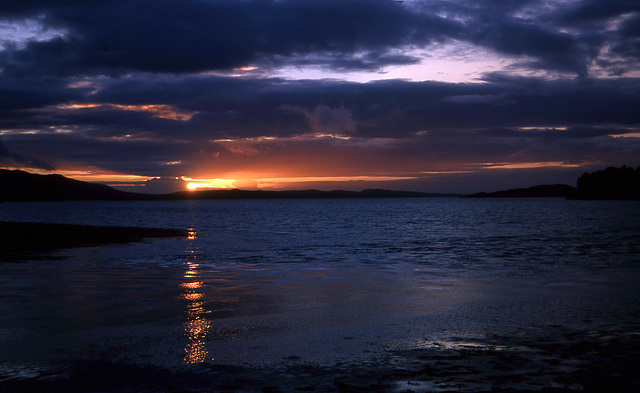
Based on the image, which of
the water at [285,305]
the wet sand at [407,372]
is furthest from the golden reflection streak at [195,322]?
the wet sand at [407,372]

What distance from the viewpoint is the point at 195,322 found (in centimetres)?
1225

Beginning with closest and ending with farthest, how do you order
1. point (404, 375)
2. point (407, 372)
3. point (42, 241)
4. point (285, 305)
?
point (404, 375) < point (407, 372) < point (285, 305) < point (42, 241)

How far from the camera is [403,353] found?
30.9 ft

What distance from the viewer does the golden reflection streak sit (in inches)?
369

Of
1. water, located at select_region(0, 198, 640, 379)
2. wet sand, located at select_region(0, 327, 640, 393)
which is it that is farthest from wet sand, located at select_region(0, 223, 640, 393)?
water, located at select_region(0, 198, 640, 379)

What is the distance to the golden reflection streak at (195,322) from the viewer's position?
9.37m

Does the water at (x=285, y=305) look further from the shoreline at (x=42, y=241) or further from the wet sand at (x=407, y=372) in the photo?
the shoreline at (x=42, y=241)

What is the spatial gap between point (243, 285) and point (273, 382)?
11293mm

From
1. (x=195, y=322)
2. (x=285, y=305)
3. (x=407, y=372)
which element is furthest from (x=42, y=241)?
(x=407, y=372)

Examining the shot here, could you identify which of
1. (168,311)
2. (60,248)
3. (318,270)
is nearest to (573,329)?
(168,311)

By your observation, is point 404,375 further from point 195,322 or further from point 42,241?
point 42,241

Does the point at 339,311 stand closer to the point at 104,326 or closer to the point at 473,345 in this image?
the point at 473,345

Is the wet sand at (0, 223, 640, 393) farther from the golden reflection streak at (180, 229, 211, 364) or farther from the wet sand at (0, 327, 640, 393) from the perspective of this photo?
the golden reflection streak at (180, 229, 211, 364)

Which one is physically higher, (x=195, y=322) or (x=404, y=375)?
(x=404, y=375)
